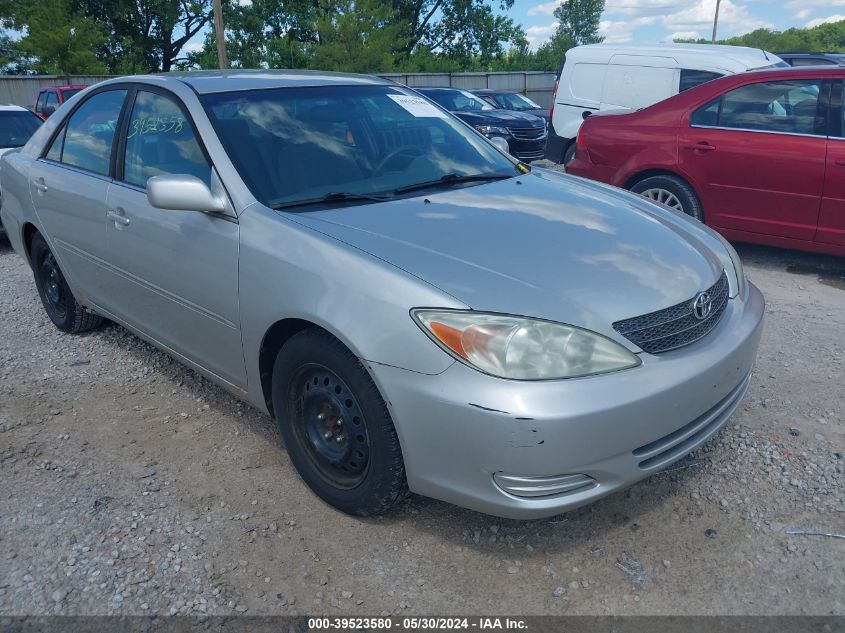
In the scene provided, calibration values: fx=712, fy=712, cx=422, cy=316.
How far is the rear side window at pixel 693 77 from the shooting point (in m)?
8.63

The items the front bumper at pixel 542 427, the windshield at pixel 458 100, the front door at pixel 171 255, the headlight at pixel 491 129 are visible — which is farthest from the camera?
the windshield at pixel 458 100

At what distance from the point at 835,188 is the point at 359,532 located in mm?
4476

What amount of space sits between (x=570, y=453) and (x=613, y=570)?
57cm

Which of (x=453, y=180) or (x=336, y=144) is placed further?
(x=453, y=180)

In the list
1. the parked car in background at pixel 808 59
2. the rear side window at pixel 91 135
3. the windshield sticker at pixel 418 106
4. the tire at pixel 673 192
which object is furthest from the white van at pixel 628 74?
the rear side window at pixel 91 135

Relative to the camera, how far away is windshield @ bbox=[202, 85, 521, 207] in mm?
2963

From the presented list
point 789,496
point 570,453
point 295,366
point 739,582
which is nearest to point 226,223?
point 295,366

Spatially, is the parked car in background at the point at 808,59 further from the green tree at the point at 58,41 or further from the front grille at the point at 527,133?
the green tree at the point at 58,41

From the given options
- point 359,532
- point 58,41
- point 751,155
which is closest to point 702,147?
point 751,155

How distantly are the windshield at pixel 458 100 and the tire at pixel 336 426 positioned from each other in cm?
1216

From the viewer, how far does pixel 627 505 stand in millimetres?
2754

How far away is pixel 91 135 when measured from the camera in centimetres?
395

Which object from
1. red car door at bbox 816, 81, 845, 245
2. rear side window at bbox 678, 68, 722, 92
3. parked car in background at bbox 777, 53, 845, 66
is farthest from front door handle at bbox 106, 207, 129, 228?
parked car in background at bbox 777, 53, 845, 66

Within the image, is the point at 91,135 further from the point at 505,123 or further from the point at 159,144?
the point at 505,123
